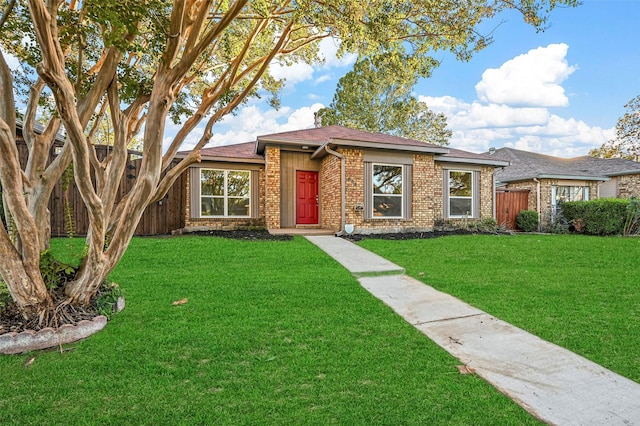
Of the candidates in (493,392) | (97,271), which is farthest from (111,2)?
(493,392)

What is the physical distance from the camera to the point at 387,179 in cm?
1121

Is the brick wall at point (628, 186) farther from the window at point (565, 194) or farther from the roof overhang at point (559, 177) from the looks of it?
the window at point (565, 194)

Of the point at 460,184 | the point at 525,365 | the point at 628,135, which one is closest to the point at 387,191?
the point at 460,184

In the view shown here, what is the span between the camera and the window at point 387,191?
11016 mm

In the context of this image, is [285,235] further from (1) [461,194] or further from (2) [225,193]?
(1) [461,194]

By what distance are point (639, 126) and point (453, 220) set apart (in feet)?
77.5

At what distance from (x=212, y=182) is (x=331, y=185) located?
165 inches

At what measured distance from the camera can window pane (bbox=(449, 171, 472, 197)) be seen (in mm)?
12875

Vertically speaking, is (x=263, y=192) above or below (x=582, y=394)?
above

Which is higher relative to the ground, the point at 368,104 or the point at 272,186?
the point at 368,104

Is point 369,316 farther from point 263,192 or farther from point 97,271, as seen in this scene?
point 263,192

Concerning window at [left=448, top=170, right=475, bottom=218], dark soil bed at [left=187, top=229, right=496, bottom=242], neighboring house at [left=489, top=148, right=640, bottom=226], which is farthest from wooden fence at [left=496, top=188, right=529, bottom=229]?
dark soil bed at [left=187, top=229, right=496, bottom=242]

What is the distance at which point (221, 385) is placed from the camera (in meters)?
2.44

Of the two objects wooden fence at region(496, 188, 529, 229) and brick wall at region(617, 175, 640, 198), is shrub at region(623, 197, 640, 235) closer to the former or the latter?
wooden fence at region(496, 188, 529, 229)
